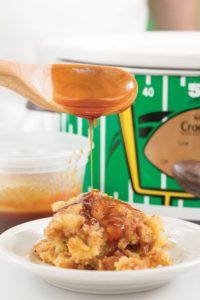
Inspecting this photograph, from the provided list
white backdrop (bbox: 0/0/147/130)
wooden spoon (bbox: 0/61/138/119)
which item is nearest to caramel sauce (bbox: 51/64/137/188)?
wooden spoon (bbox: 0/61/138/119)

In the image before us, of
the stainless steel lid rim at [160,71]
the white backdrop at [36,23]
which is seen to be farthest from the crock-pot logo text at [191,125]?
the white backdrop at [36,23]

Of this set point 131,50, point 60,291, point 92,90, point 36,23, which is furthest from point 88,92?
point 36,23

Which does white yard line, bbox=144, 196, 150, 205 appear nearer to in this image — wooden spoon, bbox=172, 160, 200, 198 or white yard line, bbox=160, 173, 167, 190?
white yard line, bbox=160, 173, 167, 190

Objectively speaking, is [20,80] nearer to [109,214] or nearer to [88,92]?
[88,92]

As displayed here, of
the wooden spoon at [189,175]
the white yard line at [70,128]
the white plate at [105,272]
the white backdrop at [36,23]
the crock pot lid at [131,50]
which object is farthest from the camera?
the white backdrop at [36,23]

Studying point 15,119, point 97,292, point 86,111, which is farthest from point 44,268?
point 15,119

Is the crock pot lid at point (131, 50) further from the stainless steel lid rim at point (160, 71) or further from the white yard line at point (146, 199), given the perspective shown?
the white yard line at point (146, 199)

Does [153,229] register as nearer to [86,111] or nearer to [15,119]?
[86,111]
